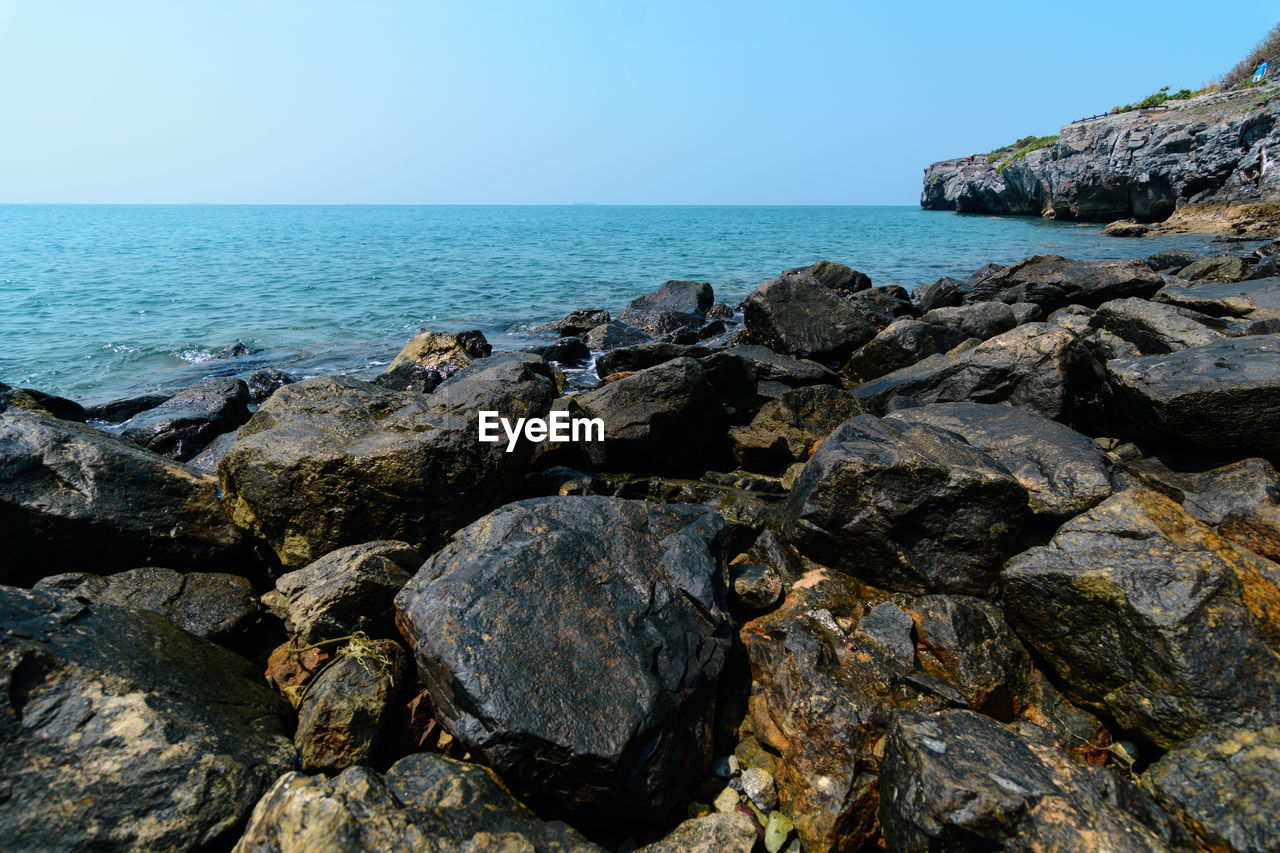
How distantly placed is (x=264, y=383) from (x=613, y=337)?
7667 mm

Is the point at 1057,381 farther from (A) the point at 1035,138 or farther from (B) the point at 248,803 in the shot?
(A) the point at 1035,138

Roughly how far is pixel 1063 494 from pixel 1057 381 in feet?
9.63

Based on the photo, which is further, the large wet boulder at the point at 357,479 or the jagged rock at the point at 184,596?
the large wet boulder at the point at 357,479

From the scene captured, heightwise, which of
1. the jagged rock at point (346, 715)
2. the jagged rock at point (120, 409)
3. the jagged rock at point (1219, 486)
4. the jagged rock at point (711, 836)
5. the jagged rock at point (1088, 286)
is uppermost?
the jagged rock at point (1088, 286)

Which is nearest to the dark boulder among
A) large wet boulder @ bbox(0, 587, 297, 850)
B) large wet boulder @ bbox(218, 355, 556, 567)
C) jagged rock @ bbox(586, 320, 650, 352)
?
jagged rock @ bbox(586, 320, 650, 352)

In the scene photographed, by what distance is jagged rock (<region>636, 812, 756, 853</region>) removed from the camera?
332 cm

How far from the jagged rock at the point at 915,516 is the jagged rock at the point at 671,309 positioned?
40.0 ft

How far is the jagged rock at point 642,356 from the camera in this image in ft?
40.3

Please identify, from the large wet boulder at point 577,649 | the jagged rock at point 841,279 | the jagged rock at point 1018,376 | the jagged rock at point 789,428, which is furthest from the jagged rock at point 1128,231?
the large wet boulder at point 577,649

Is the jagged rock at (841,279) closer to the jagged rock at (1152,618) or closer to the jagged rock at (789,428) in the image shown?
the jagged rock at (789,428)

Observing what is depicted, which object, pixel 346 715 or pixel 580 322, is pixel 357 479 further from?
pixel 580 322

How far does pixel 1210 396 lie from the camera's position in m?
5.77

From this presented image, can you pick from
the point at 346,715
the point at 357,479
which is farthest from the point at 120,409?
the point at 346,715

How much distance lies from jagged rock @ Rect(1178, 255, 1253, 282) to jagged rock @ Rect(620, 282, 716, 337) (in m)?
12.1
